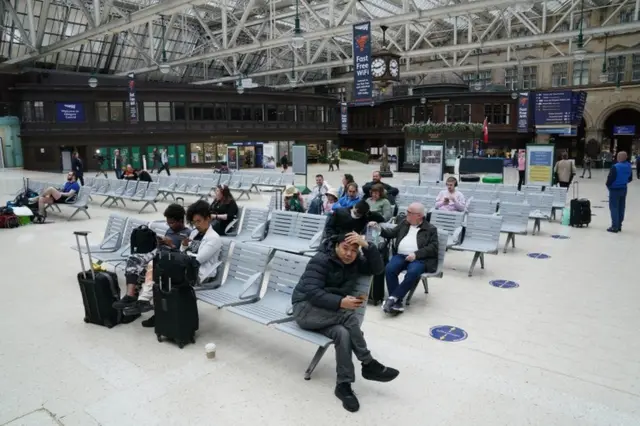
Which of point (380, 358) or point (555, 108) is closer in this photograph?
point (380, 358)

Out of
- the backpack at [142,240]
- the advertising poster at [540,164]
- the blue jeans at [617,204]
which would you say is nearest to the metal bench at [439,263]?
the backpack at [142,240]

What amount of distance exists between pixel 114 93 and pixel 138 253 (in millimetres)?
33571

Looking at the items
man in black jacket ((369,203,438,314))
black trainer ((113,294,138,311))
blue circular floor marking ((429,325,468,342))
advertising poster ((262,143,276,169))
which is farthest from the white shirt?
advertising poster ((262,143,276,169))

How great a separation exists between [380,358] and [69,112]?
117 feet

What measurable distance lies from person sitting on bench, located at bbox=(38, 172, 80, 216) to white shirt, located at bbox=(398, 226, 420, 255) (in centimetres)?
1085

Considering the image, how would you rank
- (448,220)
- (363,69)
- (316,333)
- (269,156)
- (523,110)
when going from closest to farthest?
(316,333) < (448,220) < (363,69) < (523,110) < (269,156)

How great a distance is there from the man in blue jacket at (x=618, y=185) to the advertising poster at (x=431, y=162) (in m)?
8.20

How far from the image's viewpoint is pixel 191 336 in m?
5.18

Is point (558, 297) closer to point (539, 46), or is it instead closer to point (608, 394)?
point (608, 394)

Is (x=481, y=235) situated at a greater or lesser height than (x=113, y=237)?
lesser

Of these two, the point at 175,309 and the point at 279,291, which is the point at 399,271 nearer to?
the point at 279,291

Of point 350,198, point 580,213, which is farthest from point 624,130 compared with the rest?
point 350,198

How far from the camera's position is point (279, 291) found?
520cm

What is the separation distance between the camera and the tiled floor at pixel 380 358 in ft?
12.7
